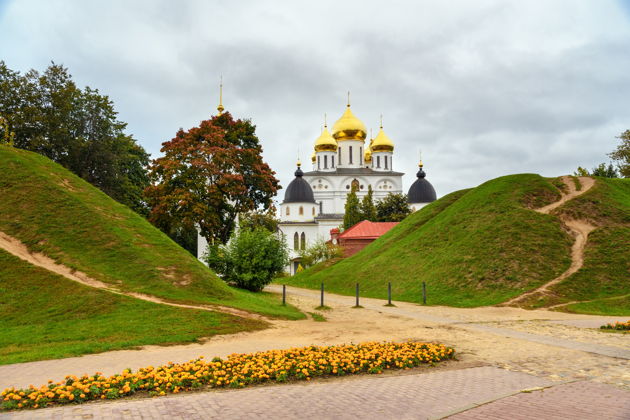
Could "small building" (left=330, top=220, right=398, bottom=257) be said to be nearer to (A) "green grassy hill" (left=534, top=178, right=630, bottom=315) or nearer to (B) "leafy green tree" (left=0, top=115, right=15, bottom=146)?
(A) "green grassy hill" (left=534, top=178, right=630, bottom=315)

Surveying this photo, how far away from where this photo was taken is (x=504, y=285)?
74.2 feet

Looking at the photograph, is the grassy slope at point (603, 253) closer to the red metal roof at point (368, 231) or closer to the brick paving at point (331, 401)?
the brick paving at point (331, 401)

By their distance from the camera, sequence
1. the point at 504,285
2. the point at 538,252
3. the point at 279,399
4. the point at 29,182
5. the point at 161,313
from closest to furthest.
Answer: the point at 279,399 < the point at 161,313 < the point at 29,182 < the point at 504,285 < the point at 538,252

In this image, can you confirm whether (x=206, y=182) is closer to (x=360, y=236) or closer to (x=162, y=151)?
(x=162, y=151)

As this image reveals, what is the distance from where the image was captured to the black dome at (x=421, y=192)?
70.3 m

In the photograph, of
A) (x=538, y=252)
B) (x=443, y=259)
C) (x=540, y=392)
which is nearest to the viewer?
(x=540, y=392)

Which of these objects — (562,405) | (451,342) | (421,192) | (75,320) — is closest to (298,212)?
(421,192)

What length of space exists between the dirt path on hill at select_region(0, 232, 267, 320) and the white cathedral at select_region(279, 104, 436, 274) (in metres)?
47.6

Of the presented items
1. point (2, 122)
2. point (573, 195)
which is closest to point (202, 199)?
point (2, 122)

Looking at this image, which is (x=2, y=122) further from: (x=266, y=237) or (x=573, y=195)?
(x=573, y=195)

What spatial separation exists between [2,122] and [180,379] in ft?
93.2

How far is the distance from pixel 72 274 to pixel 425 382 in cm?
1305

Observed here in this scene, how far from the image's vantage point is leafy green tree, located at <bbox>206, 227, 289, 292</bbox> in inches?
975

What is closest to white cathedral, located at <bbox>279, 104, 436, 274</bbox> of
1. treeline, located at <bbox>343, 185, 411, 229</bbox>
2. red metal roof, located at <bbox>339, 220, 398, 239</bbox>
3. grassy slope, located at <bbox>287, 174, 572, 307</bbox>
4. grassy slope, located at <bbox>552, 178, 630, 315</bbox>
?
treeline, located at <bbox>343, 185, 411, 229</bbox>
